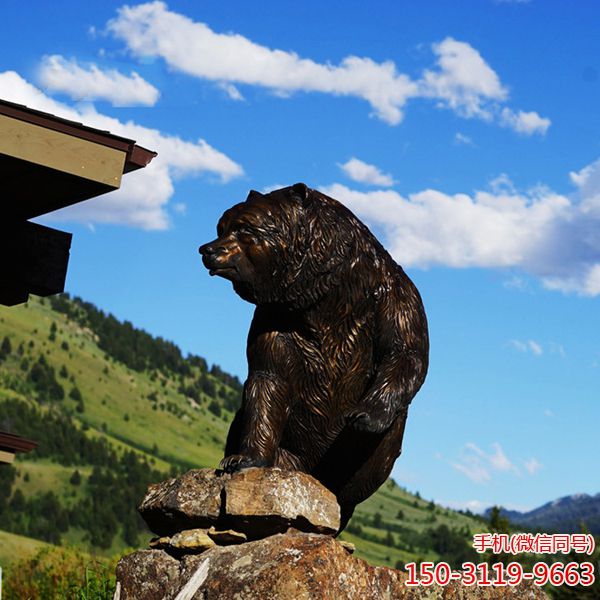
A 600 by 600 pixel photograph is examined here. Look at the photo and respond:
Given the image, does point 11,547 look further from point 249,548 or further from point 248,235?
point 248,235

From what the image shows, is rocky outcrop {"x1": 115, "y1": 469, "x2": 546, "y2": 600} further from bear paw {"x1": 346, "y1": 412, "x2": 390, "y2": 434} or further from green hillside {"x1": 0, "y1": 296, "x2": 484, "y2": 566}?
green hillside {"x1": 0, "y1": 296, "x2": 484, "y2": 566}

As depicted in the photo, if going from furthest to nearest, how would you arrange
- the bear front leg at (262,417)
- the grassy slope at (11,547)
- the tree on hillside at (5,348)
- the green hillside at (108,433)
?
the tree on hillside at (5,348) < the green hillside at (108,433) < the grassy slope at (11,547) < the bear front leg at (262,417)

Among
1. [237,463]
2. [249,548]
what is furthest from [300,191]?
[249,548]

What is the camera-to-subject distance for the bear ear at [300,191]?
5.12 m

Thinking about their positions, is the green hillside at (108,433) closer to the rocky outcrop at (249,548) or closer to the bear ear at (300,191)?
the rocky outcrop at (249,548)

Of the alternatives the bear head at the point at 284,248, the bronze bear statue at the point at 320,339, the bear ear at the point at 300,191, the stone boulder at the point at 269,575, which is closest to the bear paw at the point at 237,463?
the bronze bear statue at the point at 320,339

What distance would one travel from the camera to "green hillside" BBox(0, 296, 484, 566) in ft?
250

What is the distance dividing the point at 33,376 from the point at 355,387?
95.8 metres

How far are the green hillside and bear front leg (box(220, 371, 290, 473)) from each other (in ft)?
205

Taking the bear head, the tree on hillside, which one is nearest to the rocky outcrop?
the bear head

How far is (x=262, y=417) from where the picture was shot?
5164 millimetres

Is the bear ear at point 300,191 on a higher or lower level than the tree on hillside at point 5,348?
lower

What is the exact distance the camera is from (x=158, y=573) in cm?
508

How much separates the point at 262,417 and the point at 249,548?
631mm
